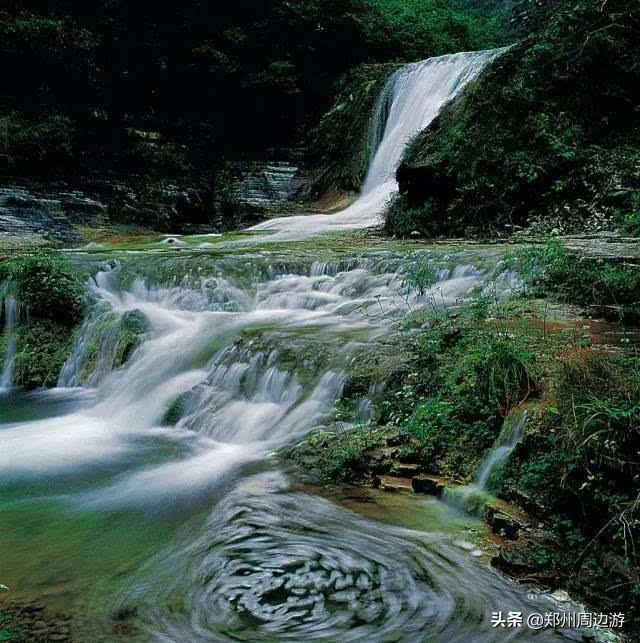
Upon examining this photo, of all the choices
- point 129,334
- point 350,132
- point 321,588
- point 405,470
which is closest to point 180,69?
point 350,132

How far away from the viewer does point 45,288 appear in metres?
9.52

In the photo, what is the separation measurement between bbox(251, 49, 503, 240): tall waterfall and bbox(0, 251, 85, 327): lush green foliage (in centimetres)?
711

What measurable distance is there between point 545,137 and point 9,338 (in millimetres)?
10032

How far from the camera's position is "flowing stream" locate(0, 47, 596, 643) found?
3180mm

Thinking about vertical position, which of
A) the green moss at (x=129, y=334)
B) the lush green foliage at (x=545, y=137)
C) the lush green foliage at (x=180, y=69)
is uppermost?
the lush green foliage at (x=180, y=69)

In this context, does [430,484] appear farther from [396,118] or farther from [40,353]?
[396,118]

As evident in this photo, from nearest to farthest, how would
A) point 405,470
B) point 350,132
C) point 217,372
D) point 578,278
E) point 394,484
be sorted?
point 394,484 < point 405,470 < point 217,372 < point 578,278 < point 350,132

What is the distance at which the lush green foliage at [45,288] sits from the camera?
947 centimetres

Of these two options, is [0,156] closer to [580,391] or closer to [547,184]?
[547,184]

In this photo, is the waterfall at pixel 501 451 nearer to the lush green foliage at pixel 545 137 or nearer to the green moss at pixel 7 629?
the green moss at pixel 7 629

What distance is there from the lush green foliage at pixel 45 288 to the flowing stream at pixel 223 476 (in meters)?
0.33

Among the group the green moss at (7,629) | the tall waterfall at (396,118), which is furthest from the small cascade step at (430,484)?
the tall waterfall at (396,118)

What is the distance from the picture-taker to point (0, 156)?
1742 cm

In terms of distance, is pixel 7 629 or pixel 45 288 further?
pixel 45 288
